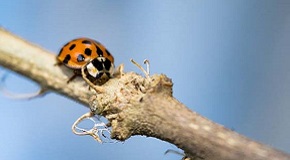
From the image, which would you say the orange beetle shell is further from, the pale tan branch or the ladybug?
the pale tan branch

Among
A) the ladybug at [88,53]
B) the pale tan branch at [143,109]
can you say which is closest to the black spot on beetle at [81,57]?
the ladybug at [88,53]

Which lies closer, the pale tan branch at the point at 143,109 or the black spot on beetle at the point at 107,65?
the pale tan branch at the point at 143,109

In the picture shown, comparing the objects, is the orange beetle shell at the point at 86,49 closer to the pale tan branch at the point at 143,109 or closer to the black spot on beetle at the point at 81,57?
the black spot on beetle at the point at 81,57

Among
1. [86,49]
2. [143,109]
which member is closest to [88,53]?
[86,49]

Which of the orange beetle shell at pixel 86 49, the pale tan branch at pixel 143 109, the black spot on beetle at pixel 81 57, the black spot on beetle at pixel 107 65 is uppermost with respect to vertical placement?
the orange beetle shell at pixel 86 49

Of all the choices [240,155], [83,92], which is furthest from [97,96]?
[240,155]

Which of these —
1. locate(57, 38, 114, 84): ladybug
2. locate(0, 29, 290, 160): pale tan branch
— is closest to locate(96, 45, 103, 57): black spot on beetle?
locate(57, 38, 114, 84): ladybug

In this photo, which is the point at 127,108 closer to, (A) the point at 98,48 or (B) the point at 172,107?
(B) the point at 172,107

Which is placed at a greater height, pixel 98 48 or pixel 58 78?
pixel 98 48

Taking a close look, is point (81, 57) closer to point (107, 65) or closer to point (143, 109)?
point (107, 65)
